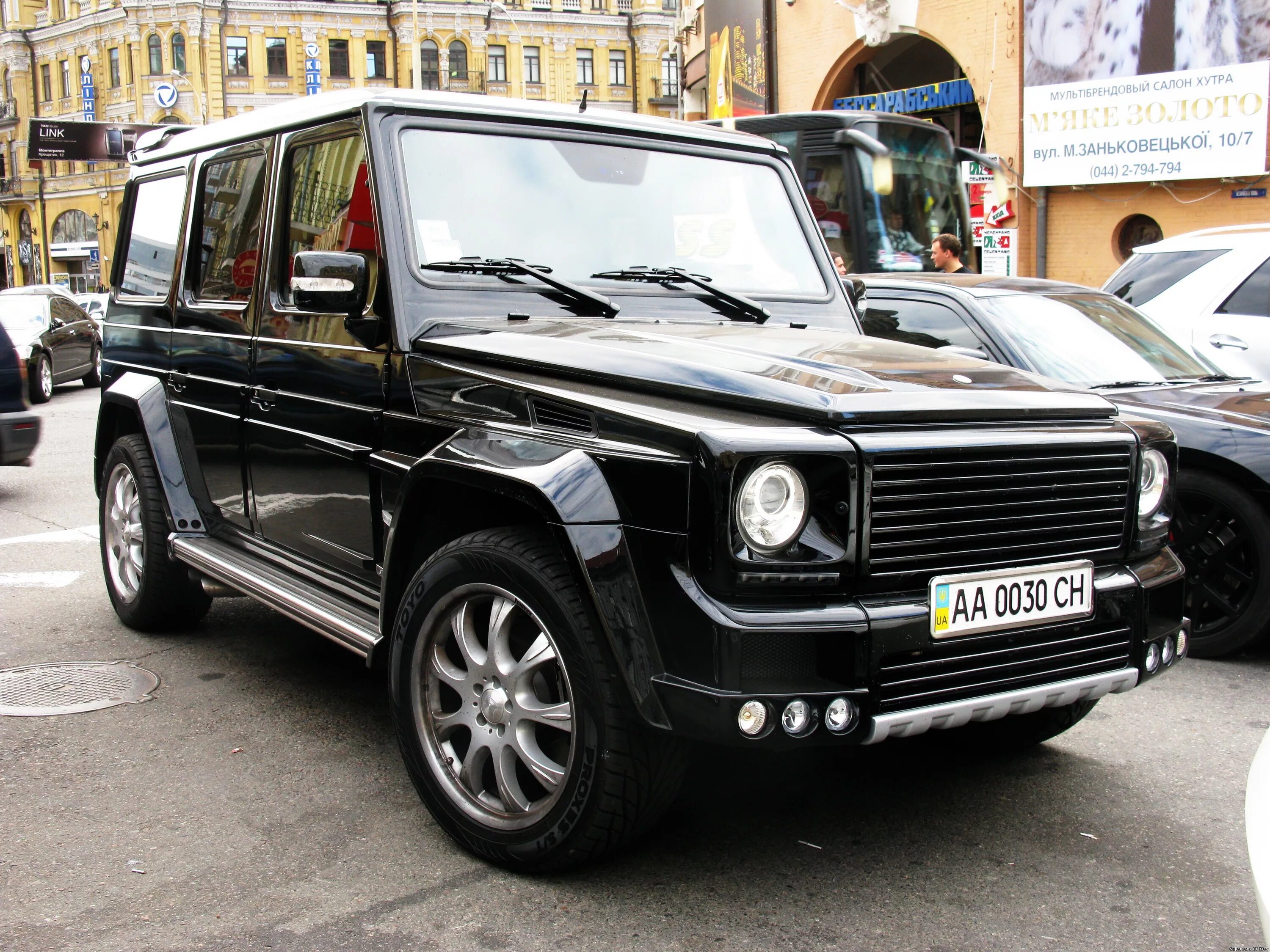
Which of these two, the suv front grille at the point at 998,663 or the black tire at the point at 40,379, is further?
the black tire at the point at 40,379

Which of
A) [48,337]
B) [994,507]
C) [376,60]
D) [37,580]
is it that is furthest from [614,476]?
[376,60]

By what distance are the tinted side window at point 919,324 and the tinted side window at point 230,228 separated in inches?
121

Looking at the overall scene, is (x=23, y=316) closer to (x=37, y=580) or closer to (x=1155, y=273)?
(x=37, y=580)

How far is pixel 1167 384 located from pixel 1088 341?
1.62 feet

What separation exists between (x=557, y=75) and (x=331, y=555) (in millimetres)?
76031

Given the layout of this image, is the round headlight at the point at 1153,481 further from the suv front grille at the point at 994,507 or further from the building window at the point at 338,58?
the building window at the point at 338,58

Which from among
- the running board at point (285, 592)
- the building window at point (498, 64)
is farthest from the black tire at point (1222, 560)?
the building window at point (498, 64)

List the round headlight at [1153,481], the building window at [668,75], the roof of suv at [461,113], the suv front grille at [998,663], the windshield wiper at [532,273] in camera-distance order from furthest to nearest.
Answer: the building window at [668,75] → the roof of suv at [461,113] → the windshield wiper at [532,273] → the round headlight at [1153,481] → the suv front grille at [998,663]

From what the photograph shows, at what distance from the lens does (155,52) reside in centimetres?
7094

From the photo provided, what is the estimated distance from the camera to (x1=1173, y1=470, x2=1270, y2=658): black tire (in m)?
5.34

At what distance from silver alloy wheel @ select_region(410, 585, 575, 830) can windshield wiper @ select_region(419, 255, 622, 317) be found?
1.10 metres

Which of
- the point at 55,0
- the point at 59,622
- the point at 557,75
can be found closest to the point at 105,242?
the point at 55,0

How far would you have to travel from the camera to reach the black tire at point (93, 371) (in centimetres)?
2122

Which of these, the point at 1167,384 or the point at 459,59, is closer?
the point at 1167,384
